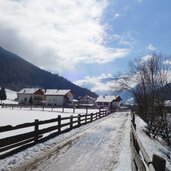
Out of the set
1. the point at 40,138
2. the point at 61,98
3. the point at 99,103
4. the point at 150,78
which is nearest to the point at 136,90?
the point at 150,78

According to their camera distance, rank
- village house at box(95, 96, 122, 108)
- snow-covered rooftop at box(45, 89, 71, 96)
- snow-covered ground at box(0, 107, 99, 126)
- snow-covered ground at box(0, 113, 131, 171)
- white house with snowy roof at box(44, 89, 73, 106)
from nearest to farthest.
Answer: snow-covered ground at box(0, 113, 131, 171), snow-covered ground at box(0, 107, 99, 126), white house with snowy roof at box(44, 89, 73, 106), snow-covered rooftop at box(45, 89, 71, 96), village house at box(95, 96, 122, 108)

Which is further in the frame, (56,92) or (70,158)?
(56,92)

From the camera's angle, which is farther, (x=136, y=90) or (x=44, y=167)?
(x=136, y=90)

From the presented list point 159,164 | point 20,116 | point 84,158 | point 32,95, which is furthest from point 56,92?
point 159,164

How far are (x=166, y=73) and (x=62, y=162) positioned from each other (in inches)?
1048

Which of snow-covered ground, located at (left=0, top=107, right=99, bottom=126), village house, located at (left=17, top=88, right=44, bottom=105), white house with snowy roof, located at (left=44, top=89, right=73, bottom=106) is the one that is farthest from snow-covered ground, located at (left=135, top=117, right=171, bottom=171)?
village house, located at (left=17, top=88, right=44, bottom=105)

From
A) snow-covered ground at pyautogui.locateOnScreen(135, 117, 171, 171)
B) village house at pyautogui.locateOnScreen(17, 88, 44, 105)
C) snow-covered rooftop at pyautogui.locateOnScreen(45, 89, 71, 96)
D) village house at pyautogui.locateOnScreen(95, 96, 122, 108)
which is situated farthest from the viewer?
village house at pyautogui.locateOnScreen(95, 96, 122, 108)

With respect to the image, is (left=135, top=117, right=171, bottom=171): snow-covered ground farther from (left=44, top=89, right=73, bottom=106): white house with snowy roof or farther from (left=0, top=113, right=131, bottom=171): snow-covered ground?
(left=44, top=89, right=73, bottom=106): white house with snowy roof

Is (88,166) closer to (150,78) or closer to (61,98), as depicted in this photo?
(150,78)

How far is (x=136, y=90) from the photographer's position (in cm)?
5391

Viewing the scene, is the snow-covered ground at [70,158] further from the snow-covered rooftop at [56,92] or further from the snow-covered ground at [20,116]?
the snow-covered rooftop at [56,92]

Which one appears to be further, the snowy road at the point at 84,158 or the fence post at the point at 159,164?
the snowy road at the point at 84,158

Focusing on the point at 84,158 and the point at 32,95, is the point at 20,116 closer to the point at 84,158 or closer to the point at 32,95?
the point at 84,158

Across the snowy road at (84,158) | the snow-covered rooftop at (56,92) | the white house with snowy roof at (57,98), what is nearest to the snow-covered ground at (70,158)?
the snowy road at (84,158)
